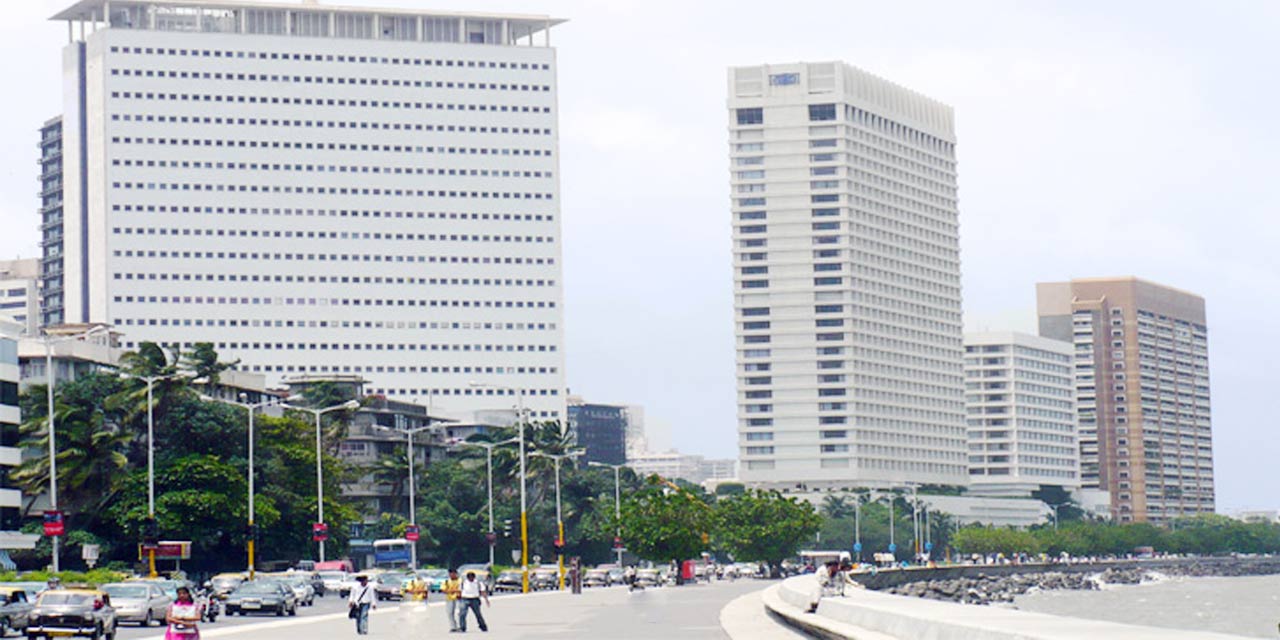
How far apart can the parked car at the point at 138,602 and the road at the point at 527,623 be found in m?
0.94

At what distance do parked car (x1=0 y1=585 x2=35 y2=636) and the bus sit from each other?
83.5 m

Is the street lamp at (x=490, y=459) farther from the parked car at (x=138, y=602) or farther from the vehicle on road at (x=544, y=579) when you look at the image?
the parked car at (x=138, y=602)

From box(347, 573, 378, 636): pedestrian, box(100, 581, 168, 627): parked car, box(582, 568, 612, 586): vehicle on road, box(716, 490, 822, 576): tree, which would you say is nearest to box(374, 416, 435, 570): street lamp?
box(582, 568, 612, 586): vehicle on road

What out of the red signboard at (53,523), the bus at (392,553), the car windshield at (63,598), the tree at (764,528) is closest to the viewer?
the car windshield at (63,598)

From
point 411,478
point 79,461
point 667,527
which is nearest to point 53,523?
point 79,461

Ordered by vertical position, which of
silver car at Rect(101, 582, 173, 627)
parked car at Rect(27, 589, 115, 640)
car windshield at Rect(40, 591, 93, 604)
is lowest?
silver car at Rect(101, 582, 173, 627)

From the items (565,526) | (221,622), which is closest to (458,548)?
(565,526)

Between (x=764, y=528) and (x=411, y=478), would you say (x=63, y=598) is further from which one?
(x=764, y=528)

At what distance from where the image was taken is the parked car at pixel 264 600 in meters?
72.4

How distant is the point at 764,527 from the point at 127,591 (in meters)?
111

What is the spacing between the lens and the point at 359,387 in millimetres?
181625

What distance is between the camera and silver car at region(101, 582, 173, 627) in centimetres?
6444

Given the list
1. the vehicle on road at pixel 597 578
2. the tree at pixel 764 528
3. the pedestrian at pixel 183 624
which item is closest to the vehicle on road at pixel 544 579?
the vehicle on road at pixel 597 578

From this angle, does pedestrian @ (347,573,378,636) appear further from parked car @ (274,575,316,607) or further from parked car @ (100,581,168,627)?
parked car @ (274,575,316,607)
